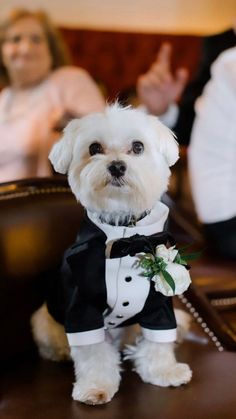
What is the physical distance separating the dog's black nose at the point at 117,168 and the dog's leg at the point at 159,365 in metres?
0.38

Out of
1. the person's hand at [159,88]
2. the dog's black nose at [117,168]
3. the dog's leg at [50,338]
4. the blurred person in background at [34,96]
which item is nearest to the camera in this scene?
the dog's black nose at [117,168]

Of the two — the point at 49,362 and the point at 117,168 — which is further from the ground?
the point at 117,168

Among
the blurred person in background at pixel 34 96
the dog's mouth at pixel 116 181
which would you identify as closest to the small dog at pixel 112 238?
the dog's mouth at pixel 116 181

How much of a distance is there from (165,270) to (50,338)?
0.34 meters

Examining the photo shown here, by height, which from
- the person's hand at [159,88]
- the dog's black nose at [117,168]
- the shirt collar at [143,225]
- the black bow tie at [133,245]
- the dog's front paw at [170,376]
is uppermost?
the dog's black nose at [117,168]

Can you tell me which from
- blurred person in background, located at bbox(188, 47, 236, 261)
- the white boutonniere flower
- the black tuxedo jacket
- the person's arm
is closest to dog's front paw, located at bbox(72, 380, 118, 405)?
the black tuxedo jacket

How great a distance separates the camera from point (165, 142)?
1.07 meters

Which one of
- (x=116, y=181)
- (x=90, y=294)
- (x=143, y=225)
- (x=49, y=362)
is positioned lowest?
(x=49, y=362)

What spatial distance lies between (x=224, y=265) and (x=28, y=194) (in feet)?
2.11

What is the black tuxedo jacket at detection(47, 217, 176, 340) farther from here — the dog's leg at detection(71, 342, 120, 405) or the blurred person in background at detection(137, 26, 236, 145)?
the blurred person in background at detection(137, 26, 236, 145)

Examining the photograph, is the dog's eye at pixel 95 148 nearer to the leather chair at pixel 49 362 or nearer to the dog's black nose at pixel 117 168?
the dog's black nose at pixel 117 168

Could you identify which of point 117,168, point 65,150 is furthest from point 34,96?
point 117,168

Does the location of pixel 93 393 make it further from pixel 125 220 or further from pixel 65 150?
pixel 65 150

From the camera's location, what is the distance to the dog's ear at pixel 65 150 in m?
1.09
